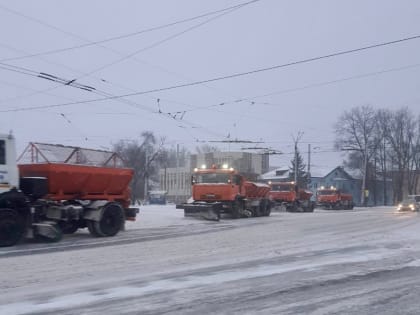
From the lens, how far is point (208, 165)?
68.9 meters

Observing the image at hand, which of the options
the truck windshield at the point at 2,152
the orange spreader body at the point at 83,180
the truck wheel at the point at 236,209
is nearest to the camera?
the truck windshield at the point at 2,152

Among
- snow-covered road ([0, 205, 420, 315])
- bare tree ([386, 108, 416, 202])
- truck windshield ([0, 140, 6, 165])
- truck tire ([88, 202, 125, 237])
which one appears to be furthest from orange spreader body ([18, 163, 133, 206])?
bare tree ([386, 108, 416, 202])

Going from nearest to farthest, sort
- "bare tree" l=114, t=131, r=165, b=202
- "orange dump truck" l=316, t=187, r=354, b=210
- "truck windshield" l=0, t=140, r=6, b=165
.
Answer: "truck windshield" l=0, t=140, r=6, b=165, "orange dump truck" l=316, t=187, r=354, b=210, "bare tree" l=114, t=131, r=165, b=202

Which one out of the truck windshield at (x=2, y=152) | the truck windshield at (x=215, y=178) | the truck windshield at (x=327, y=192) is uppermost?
the truck windshield at (x=2, y=152)

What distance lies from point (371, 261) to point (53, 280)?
6586 millimetres

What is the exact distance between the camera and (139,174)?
74938mm

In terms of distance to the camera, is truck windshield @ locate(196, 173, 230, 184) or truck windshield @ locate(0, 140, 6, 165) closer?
truck windshield @ locate(0, 140, 6, 165)

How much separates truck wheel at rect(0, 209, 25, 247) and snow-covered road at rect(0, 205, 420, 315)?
30 centimetres

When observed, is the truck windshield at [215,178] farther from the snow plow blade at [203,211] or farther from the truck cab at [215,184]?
the snow plow blade at [203,211]

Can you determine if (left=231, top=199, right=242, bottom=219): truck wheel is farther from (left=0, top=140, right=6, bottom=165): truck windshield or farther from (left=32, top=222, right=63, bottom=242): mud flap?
(left=0, top=140, right=6, bottom=165): truck windshield

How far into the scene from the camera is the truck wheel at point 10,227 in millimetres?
15312

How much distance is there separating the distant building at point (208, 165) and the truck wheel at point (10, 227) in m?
51.0

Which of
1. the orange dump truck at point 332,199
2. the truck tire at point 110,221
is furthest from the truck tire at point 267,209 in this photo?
the orange dump truck at point 332,199

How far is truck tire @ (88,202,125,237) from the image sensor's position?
18734 millimetres
